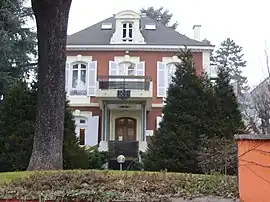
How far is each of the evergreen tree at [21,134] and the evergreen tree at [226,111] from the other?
4441 mm

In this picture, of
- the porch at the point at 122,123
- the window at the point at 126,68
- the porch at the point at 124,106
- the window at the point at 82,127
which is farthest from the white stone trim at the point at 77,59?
the window at the point at 82,127

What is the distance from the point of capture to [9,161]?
43.0 ft

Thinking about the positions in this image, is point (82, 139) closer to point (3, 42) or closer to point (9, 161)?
point (3, 42)

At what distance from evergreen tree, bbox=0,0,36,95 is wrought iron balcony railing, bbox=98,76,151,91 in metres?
4.69

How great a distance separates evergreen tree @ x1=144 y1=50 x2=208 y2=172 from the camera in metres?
13.5

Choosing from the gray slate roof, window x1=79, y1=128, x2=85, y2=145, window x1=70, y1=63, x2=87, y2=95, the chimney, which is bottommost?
window x1=79, y1=128, x2=85, y2=145

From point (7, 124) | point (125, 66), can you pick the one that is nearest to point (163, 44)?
point (125, 66)

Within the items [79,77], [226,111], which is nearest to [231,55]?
[79,77]

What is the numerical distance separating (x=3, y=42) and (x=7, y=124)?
831cm

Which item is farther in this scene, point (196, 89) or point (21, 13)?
point (21, 13)

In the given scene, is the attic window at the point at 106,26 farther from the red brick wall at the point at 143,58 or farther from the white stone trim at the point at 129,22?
the red brick wall at the point at 143,58

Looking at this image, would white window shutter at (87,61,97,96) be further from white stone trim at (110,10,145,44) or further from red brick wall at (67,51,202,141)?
white stone trim at (110,10,145,44)

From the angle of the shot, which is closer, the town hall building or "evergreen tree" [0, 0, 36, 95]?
"evergreen tree" [0, 0, 36, 95]

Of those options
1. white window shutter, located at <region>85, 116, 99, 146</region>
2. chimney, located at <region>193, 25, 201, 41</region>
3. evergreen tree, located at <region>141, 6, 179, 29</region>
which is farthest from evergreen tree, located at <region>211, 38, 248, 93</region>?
white window shutter, located at <region>85, 116, 99, 146</region>
